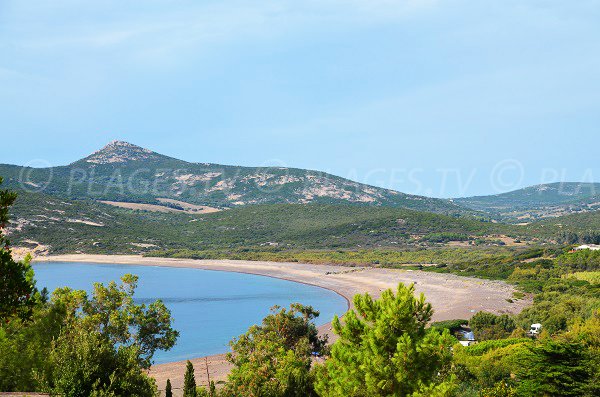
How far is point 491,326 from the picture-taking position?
42.0m

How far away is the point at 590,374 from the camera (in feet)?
68.6

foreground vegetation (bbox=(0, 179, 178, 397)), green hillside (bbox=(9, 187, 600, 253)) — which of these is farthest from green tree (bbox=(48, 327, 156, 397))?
green hillside (bbox=(9, 187, 600, 253))

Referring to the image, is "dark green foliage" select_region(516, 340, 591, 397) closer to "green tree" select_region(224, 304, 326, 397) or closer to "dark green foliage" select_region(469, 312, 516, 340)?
"green tree" select_region(224, 304, 326, 397)

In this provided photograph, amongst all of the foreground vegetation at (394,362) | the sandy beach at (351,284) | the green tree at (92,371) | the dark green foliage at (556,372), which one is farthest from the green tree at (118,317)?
the dark green foliage at (556,372)

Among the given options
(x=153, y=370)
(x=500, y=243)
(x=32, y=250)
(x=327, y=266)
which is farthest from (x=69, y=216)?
(x=153, y=370)

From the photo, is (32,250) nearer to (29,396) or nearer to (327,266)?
(327,266)

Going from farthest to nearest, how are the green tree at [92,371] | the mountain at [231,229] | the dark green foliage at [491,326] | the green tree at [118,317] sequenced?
the mountain at [231,229], the dark green foliage at [491,326], the green tree at [118,317], the green tree at [92,371]

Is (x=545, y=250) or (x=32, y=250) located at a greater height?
(x=545, y=250)

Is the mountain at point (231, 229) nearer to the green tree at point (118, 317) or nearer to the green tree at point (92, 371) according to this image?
the green tree at point (118, 317)

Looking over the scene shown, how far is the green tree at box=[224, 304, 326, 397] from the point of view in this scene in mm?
17594

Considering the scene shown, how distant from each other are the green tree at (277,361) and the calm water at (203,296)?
18515mm

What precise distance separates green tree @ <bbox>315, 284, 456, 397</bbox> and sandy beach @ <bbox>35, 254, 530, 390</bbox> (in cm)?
2159

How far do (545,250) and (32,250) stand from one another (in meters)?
106

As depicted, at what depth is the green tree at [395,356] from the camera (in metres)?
Answer: 13.0
